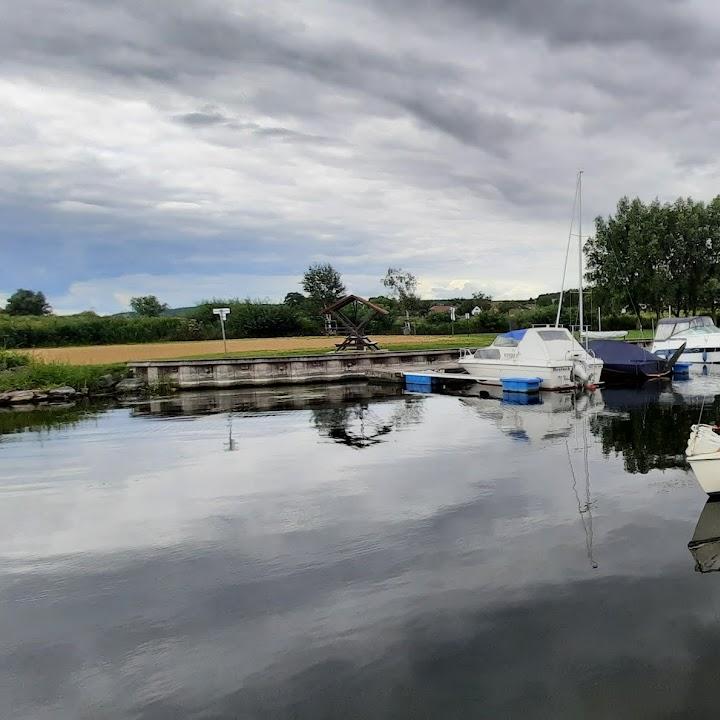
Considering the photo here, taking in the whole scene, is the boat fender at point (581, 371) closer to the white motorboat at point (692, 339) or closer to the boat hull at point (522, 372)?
the boat hull at point (522, 372)

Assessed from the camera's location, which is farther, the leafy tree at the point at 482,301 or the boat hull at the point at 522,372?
the leafy tree at the point at 482,301

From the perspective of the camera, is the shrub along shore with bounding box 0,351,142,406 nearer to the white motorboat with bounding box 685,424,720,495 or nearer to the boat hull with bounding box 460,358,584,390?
the boat hull with bounding box 460,358,584,390

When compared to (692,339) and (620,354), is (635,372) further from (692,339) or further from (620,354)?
(692,339)

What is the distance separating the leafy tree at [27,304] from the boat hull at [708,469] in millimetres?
92638

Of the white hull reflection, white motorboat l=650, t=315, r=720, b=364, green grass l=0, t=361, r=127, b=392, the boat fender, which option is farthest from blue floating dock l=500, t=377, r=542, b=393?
green grass l=0, t=361, r=127, b=392

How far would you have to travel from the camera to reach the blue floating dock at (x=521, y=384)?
24.8 m

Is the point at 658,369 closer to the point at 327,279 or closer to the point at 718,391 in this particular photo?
the point at 718,391

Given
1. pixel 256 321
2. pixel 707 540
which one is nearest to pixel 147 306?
pixel 256 321

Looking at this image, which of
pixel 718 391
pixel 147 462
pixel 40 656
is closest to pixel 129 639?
pixel 40 656

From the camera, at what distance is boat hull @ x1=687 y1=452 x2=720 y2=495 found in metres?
8.99

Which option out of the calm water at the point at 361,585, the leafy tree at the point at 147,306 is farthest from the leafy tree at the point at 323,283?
the calm water at the point at 361,585

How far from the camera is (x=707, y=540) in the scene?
817cm

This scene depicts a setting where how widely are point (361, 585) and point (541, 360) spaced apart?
20745mm

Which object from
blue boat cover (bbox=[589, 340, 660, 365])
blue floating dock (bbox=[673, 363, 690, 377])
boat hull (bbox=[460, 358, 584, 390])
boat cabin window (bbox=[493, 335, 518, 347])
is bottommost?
blue floating dock (bbox=[673, 363, 690, 377])
